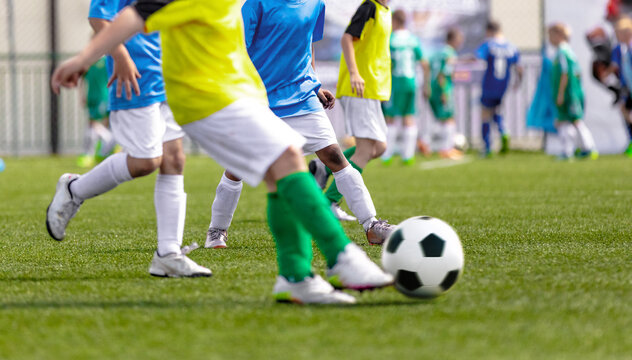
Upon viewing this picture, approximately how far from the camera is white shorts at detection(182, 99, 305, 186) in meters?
3.09

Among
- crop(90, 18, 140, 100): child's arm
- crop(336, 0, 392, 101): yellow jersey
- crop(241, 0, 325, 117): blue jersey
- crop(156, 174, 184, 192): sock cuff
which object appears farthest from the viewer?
crop(336, 0, 392, 101): yellow jersey

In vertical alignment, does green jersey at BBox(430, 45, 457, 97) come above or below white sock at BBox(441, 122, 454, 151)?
above

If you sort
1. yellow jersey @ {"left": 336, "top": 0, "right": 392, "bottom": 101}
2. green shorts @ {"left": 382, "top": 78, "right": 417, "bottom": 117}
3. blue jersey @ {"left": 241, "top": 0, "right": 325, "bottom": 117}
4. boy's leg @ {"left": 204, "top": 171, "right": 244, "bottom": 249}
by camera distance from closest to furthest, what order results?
blue jersey @ {"left": 241, "top": 0, "right": 325, "bottom": 117} → boy's leg @ {"left": 204, "top": 171, "right": 244, "bottom": 249} → yellow jersey @ {"left": 336, "top": 0, "right": 392, "bottom": 101} → green shorts @ {"left": 382, "top": 78, "right": 417, "bottom": 117}

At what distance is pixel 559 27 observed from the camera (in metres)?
14.1

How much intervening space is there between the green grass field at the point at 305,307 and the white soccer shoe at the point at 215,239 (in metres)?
0.07

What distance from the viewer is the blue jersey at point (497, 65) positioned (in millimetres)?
15477

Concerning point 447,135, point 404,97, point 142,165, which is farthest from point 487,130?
point 142,165

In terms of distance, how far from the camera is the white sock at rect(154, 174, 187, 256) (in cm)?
399

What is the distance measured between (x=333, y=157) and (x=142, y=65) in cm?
132

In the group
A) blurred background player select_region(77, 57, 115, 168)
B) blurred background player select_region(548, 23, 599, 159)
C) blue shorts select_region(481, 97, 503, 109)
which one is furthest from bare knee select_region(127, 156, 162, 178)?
blue shorts select_region(481, 97, 503, 109)

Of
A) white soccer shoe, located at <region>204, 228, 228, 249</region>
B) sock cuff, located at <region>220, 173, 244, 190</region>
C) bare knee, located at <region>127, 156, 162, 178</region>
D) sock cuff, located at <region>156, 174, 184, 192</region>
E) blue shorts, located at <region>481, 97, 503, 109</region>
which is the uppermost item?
bare knee, located at <region>127, 156, 162, 178</region>

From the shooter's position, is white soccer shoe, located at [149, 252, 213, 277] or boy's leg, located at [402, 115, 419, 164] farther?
boy's leg, located at [402, 115, 419, 164]

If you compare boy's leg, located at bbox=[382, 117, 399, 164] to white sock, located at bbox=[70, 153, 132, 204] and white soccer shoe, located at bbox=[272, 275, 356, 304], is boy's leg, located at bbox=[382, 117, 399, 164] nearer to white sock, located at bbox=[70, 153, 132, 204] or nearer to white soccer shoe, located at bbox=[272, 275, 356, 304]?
white sock, located at bbox=[70, 153, 132, 204]

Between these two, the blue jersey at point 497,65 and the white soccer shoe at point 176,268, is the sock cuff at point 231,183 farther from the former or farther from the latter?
the blue jersey at point 497,65
